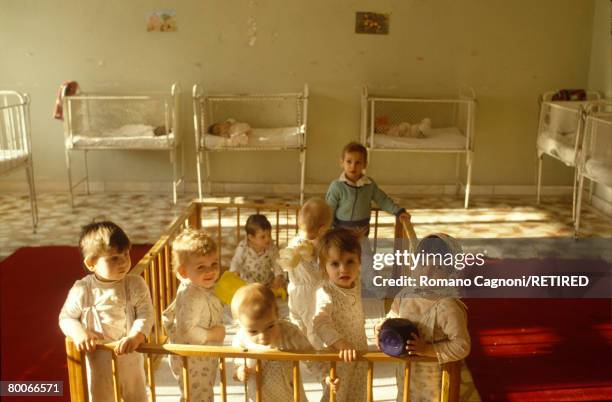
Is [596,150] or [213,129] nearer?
[596,150]

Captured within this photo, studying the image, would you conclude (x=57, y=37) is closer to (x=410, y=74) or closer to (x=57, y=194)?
(x=57, y=194)

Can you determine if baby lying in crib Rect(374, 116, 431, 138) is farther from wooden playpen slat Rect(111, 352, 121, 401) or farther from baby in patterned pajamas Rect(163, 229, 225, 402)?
wooden playpen slat Rect(111, 352, 121, 401)

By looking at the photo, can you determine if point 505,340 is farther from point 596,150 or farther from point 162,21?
point 162,21

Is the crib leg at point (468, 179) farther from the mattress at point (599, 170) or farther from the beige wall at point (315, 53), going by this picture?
the mattress at point (599, 170)

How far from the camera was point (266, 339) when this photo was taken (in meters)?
1.73

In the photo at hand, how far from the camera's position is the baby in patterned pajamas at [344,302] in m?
1.96

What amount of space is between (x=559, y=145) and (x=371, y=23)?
1.82 meters

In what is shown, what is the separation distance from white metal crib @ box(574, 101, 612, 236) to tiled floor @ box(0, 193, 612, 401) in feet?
1.06

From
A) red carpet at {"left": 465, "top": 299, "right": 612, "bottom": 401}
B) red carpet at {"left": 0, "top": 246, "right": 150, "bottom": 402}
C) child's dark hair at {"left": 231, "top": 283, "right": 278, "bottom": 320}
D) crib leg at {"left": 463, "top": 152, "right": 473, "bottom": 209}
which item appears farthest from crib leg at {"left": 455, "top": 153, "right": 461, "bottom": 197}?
child's dark hair at {"left": 231, "top": 283, "right": 278, "bottom": 320}

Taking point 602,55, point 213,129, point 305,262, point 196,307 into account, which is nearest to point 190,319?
point 196,307

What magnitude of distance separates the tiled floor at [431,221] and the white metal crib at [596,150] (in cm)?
32

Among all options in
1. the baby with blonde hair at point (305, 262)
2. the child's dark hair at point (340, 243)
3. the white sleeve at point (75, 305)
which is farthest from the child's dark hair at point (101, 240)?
the baby with blonde hair at point (305, 262)

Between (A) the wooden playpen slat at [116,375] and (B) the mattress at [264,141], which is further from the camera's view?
(B) the mattress at [264,141]

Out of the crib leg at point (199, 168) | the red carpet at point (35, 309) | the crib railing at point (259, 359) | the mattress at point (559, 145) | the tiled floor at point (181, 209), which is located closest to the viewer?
the crib railing at point (259, 359)
